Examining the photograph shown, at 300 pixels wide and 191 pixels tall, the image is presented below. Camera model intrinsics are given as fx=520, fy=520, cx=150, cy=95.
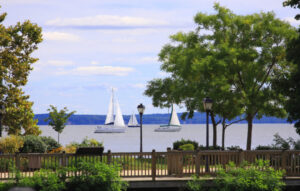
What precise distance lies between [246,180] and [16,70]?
69.1 feet

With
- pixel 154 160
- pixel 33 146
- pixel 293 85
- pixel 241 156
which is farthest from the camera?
pixel 33 146

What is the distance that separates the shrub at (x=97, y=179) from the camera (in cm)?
2045

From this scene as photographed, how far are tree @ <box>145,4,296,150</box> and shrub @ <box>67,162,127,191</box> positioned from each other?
55.0 ft

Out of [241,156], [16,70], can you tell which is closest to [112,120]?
[16,70]

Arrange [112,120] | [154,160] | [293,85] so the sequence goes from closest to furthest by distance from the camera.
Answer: [154,160] < [293,85] < [112,120]

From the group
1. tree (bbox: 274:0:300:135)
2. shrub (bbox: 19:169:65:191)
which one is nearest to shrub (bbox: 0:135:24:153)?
shrub (bbox: 19:169:65:191)

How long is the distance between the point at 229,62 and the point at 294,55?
10.7m

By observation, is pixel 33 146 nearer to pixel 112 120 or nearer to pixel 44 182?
pixel 44 182

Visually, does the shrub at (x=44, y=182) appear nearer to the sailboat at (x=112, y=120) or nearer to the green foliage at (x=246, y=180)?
the green foliage at (x=246, y=180)

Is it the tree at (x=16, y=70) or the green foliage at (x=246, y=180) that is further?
the tree at (x=16, y=70)

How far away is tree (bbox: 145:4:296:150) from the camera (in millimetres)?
35938

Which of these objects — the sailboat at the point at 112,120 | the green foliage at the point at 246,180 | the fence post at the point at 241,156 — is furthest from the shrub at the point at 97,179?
the sailboat at the point at 112,120

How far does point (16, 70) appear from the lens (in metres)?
36.5

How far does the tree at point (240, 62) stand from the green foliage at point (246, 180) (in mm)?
14132
